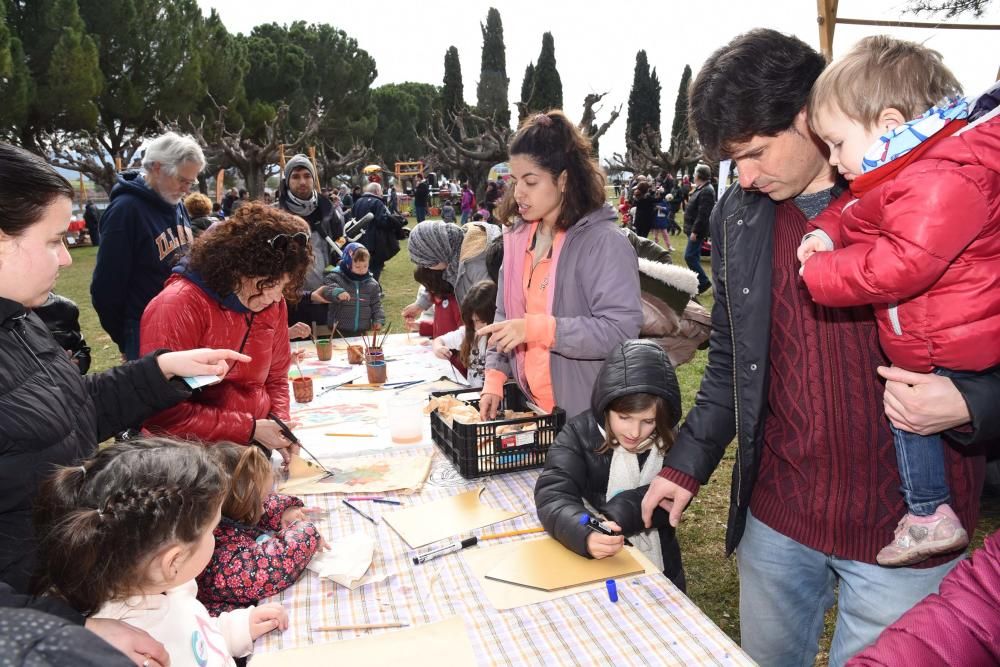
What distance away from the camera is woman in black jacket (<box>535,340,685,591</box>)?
1679mm

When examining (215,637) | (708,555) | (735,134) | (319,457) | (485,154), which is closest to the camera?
(215,637)

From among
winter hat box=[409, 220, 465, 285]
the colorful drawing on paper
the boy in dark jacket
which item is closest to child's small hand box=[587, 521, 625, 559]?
the colorful drawing on paper

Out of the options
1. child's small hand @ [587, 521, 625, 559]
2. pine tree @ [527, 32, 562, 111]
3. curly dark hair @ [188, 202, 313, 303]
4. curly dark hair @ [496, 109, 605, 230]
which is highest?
pine tree @ [527, 32, 562, 111]

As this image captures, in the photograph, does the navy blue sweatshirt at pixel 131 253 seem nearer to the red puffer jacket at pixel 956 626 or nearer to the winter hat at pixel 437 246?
the winter hat at pixel 437 246

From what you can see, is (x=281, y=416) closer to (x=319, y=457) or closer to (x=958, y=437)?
(x=319, y=457)

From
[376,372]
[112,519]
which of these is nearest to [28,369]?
[112,519]

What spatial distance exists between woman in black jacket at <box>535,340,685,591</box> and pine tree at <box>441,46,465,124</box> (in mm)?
44343

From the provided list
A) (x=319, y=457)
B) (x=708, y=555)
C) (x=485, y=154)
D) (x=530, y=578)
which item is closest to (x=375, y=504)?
(x=319, y=457)

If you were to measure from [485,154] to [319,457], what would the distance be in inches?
798

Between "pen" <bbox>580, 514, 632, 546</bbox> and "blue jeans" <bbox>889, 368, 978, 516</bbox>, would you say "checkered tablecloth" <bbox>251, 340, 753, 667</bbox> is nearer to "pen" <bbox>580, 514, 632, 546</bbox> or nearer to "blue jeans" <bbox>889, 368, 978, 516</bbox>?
"pen" <bbox>580, 514, 632, 546</bbox>

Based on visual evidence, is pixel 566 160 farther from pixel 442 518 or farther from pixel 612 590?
pixel 612 590

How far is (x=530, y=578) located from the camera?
1.42 metres

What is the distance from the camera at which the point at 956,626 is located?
89 centimetres

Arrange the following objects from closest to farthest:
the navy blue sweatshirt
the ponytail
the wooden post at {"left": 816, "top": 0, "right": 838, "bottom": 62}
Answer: the ponytail
the wooden post at {"left": 816, "top": 0, "right": 838, "bottom": 62}
the navy blue sweatshirt
